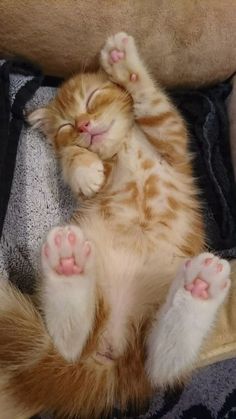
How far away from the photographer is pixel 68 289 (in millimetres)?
980

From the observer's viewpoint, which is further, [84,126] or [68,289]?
[84,126]

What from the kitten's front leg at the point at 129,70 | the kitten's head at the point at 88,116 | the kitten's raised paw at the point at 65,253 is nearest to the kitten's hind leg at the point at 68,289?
the kitten's raised paw at the point at 65,253

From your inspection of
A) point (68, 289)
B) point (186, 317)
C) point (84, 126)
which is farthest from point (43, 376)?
point (84, 126)

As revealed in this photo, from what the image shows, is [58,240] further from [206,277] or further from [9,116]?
[9,116]

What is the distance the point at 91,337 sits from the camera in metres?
1.06

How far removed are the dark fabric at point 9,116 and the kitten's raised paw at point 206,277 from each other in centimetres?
43

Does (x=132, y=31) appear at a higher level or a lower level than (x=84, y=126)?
higher

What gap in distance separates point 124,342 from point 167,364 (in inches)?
4.0

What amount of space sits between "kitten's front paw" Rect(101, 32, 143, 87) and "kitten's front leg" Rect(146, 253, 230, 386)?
502 millimetres

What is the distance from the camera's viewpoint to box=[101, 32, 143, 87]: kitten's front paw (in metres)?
1.25

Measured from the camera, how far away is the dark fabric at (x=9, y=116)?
118 cm

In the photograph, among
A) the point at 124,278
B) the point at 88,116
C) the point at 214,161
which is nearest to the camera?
the point at 124,278

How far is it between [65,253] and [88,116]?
0.41 m

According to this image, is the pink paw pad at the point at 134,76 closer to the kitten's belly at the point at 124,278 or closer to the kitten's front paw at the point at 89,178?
the kitten's front paw at the point at 89,178
